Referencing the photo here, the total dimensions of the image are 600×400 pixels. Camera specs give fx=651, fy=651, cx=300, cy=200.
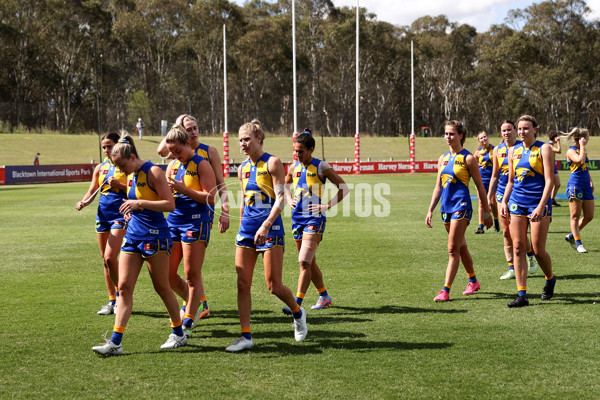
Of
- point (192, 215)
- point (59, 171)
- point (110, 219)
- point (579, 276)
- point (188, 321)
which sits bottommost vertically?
point (579, 276)

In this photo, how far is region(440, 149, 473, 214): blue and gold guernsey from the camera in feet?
24.9

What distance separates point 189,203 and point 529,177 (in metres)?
3.80

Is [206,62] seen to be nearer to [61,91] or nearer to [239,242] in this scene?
[61,91]

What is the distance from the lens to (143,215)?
217 inches

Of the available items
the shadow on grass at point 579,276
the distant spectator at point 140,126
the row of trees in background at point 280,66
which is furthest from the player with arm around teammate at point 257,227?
the row of trees in background at point 280,66

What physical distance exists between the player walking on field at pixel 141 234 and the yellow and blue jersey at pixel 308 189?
5.40ft

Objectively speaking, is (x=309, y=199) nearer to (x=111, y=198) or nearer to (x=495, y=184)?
(x=111, y=198)

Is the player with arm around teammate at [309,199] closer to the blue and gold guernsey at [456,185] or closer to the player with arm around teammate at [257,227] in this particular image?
the player with arm around teammate at [257,227]

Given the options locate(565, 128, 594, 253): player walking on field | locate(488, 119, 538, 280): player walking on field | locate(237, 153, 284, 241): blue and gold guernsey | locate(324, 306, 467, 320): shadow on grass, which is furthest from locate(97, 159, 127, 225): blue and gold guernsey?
locate(565, 128, 594, 253): player walking on field

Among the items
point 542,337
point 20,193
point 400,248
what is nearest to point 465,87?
point 20,193

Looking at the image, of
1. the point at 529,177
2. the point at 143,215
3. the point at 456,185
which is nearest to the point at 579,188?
the point at 529,177

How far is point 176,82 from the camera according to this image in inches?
2657

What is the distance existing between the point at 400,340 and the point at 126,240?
2.60 metres

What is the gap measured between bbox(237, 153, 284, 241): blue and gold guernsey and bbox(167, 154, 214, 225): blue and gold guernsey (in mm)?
591
